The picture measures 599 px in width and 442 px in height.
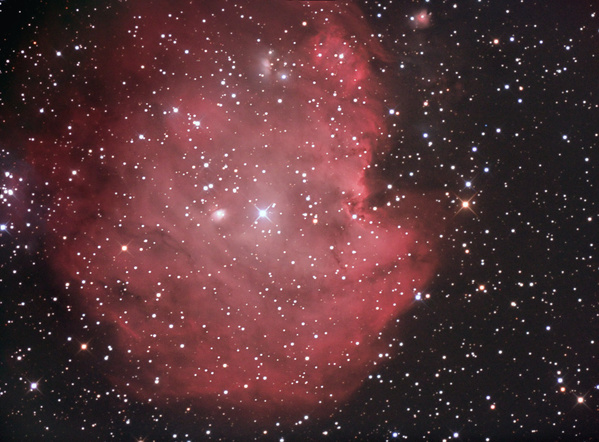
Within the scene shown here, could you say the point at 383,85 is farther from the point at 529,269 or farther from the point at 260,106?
the point at 529,269

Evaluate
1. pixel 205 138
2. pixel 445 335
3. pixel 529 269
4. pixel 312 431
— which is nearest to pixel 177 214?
pixel 205 138

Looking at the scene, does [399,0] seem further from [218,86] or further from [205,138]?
[205,138]

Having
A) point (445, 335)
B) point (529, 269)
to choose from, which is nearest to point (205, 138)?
point (445, 335)

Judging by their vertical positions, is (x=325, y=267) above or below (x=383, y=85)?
below

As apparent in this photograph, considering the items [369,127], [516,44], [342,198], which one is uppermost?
[516,44]

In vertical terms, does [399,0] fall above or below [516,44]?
above

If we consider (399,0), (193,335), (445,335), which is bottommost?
(445,335)
